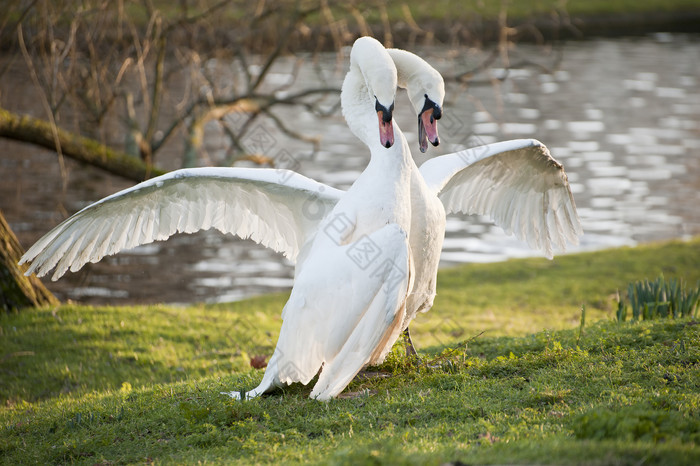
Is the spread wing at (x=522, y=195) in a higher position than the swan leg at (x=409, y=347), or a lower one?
higher

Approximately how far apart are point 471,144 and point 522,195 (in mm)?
12285

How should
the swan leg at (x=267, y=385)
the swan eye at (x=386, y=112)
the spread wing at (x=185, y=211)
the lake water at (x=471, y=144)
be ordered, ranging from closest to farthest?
the swan eye at (x=386, y=112) → the swan leg at (x=267, y=385) → the spread wing at (x=185, y=211) → the lake water at (x=471, y=144)

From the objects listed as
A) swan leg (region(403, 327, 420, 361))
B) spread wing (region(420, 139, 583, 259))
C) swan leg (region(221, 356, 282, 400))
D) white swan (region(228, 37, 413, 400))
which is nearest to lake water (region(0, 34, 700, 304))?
spread wing (region(420, 139, 583, 259))

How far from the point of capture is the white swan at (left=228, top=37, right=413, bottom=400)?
463 centimetres

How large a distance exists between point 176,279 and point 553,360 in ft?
28.6

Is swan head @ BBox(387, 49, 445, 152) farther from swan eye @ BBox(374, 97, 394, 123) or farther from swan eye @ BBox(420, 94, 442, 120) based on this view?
swan eye @ BBox(374, 97, 394, 123)

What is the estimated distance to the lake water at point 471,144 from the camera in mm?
12633

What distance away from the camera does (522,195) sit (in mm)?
6738

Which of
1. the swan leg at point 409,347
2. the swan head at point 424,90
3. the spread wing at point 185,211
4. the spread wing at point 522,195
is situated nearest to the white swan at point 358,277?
the swan head at point 424,90

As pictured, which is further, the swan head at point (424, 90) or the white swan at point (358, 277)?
the swan head at point (424, 90)

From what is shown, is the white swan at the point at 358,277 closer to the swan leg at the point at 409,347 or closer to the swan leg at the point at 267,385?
the swan leg at the point at 267,385

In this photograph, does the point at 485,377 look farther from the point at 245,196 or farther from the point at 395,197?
the point at 245,196

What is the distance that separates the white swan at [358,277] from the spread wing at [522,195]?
4.03ft

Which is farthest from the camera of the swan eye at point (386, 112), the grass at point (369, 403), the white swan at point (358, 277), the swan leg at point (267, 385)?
the swan leg at point (267, 385)
